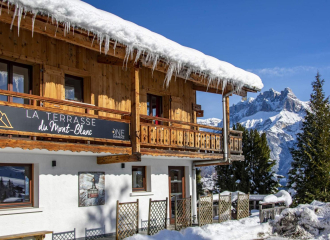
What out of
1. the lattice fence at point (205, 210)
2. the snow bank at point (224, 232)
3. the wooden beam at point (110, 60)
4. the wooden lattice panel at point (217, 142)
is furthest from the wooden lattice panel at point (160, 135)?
the wooden lattice panel at point (217, 142)

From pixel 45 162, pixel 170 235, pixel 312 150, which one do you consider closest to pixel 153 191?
A: pixel 170 235

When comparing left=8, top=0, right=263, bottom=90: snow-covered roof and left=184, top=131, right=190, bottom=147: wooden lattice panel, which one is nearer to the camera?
left=8, top=0, right=263, bottom=90: snow-covered roof

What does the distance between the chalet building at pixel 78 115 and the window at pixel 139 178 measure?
3 centimetres

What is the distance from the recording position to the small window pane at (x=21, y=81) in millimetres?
10320

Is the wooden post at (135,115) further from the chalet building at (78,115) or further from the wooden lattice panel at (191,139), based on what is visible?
the wooden lattice panel at (191,139)

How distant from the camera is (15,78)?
10.3 meters

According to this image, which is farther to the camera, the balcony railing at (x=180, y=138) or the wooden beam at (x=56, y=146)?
the balcony railing at (x=180, y=138)

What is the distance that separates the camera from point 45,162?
35.0 feet

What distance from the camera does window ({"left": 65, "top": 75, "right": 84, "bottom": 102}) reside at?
1169cm

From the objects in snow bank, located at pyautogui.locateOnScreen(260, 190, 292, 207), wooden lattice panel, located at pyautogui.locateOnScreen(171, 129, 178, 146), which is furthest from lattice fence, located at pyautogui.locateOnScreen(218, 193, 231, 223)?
wooden lattice panel, located at pyautogui.locateOnScreen(171, 129, 178, 146)

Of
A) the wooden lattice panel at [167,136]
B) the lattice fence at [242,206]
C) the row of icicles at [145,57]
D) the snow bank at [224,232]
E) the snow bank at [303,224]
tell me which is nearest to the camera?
the row of icicles at [145,57]

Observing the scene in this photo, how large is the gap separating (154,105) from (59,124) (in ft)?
20.3

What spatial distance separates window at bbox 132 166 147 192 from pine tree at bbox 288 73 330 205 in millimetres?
13890

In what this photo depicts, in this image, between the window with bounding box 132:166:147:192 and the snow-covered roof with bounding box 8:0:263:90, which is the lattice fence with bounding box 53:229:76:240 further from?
the snow-covered roof with bounding box 8:0:263:90
